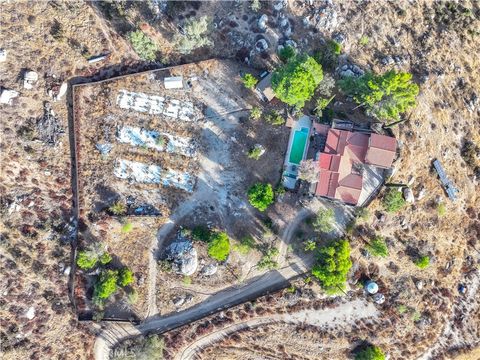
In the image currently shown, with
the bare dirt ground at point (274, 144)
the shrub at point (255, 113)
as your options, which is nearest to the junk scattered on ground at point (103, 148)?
the bare dirt ground at point (274, 144)

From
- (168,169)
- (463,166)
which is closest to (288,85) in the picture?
(168,169)

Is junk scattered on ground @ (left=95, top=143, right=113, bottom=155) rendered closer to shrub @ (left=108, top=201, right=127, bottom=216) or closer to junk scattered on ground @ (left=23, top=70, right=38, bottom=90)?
shrub @ (left=108, top=201, right=127, bottom=216)

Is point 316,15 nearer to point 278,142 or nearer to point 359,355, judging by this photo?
point 278,142

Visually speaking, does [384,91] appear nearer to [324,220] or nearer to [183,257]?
[324,220]

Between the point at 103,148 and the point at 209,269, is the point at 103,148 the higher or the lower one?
the higher one

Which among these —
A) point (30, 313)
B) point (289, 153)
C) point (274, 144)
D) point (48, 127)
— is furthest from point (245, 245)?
point (48, 127)

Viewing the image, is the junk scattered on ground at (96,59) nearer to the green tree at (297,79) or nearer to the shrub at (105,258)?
the green tree at (297,79)
